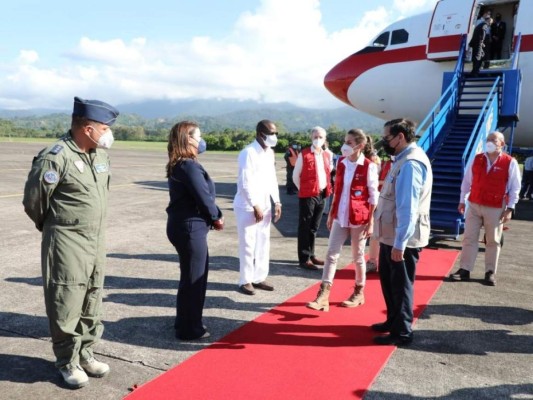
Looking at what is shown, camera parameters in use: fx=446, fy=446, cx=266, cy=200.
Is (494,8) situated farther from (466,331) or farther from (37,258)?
(37,258)

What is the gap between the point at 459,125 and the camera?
35.4ft

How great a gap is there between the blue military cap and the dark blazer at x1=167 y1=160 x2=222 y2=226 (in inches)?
31.2

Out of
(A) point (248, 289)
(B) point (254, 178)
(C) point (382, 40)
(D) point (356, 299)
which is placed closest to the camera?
(D) point (356, 299)

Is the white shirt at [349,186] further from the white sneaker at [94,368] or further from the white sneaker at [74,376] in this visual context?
the white sneaker at [74,376]

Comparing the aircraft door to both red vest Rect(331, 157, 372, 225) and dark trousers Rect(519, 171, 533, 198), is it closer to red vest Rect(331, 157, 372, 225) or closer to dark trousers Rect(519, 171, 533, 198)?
dark trousers Rect(519, 171, 533, 198)

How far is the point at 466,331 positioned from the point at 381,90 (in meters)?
10.1

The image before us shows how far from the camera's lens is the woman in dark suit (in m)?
3.94

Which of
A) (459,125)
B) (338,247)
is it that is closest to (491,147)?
(338,247)

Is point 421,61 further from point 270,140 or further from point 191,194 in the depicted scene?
point 191,194

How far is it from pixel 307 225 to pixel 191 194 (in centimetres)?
290

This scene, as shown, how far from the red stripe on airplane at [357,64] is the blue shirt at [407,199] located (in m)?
9.90

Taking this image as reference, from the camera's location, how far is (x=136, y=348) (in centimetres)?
391

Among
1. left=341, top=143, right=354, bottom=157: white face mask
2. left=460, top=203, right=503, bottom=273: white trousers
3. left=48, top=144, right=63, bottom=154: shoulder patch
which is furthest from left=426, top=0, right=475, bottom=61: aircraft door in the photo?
left=48, top=144, right=63, bottom=154: shoulder patch

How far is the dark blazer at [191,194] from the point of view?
3.90m
